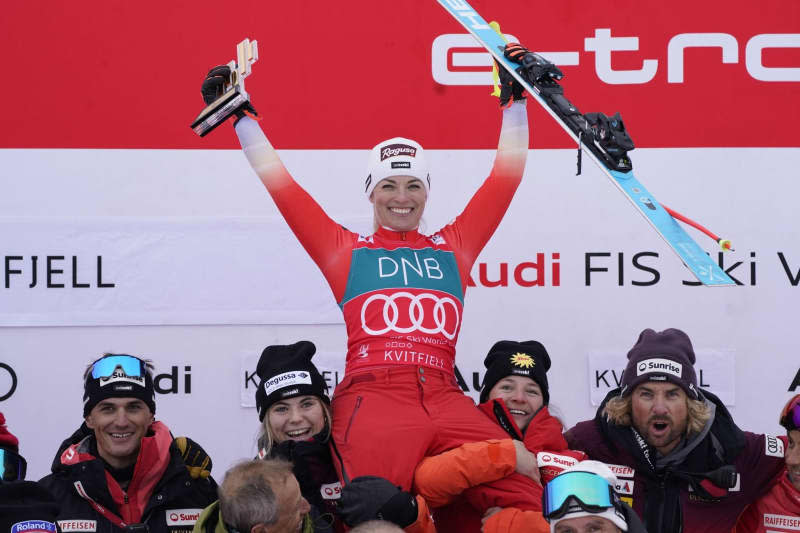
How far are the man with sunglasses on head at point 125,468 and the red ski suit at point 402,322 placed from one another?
0.50 meters

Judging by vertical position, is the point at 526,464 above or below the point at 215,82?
below

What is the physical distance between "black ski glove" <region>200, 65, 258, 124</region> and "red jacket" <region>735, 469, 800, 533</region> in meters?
1.99

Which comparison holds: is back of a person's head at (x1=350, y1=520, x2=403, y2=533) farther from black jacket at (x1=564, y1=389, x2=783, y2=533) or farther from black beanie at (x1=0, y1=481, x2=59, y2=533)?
black jacket at (x1=564, y1=389, x2=783, y2=533)

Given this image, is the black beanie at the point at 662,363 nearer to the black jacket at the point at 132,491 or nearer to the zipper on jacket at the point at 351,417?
the zipper on jacket at the point at 351,417

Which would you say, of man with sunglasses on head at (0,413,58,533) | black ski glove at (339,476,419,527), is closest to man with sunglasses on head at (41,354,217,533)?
man with sunglasses on head at (0,413,58,533)

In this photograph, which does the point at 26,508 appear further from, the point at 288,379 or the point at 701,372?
the point at 701,372

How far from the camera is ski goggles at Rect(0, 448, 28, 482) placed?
11.6 feet

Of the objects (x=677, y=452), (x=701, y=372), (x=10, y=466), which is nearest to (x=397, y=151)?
(x=677, y=452)

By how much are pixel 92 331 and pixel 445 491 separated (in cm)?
199

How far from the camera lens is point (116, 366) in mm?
3770

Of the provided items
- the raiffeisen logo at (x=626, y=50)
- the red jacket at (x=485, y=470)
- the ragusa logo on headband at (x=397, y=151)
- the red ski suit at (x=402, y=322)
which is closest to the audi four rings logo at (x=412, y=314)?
the red ski suit at (x=402, y=322)

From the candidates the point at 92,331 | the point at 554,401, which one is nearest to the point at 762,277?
the point at 554,401

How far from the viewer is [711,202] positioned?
16.0ft

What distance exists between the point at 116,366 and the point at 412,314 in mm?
927
